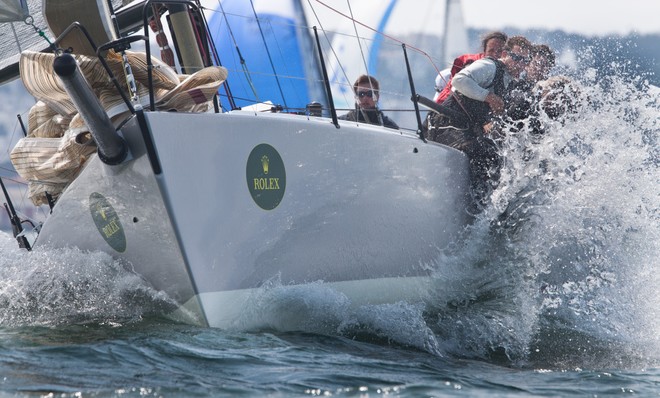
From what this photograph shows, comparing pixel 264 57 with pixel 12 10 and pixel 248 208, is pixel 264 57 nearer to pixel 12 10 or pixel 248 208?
pixel 12 10

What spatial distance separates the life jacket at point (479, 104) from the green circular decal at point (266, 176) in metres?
1.71

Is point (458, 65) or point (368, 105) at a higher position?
point (458, 65)

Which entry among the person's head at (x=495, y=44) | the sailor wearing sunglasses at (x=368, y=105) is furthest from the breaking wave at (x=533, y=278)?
the sailor wearing sunglasses at (x=368, y=105)

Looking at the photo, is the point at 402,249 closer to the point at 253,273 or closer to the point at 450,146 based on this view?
the point at 450,146

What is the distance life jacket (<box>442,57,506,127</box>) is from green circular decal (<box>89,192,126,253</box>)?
2240 millimetres

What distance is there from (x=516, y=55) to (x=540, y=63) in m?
0.17

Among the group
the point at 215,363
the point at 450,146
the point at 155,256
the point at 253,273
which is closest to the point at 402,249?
the point at 450,146

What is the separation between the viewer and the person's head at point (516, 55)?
6.06m

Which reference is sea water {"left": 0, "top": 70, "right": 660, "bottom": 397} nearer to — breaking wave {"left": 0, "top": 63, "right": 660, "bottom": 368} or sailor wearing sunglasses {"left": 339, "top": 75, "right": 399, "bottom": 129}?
breaking wave {"left": 0, "top": 63, "right": 660, "bottom": 368}

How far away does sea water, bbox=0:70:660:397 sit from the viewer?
12.1 ft

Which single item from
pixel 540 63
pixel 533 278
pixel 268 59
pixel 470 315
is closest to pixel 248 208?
pixel 470 315

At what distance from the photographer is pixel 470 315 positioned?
17.0 ft

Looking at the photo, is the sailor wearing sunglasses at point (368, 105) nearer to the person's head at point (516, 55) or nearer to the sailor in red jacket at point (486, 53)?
the sailor in red jacket at point (486, 53)

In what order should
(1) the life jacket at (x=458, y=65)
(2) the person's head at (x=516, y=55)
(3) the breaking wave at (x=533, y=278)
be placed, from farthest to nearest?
(1) the life jacket at (x=458, y=65), (2) the person's head at (x=516, y=55), (3) the breaking wave at (x=533, y=278)
